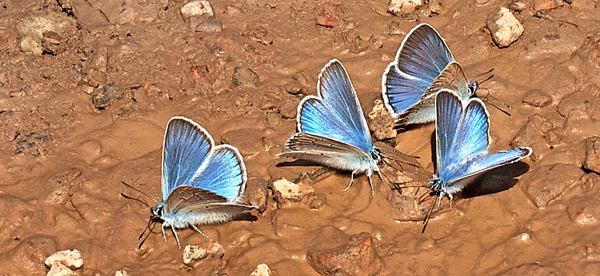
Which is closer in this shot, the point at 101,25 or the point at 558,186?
the point at 558,186

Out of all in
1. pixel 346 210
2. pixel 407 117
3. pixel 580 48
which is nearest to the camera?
pixel 346 210

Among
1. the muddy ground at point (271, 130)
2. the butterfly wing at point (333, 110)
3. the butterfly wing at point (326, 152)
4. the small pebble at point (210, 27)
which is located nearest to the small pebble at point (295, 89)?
the muddy ground at point (271, 130)

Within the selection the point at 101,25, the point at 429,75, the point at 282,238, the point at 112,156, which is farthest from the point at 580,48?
the point at 101,25

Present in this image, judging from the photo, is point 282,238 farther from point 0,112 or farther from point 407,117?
point 0,112

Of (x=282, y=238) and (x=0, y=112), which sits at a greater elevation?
(x=0, y=112)

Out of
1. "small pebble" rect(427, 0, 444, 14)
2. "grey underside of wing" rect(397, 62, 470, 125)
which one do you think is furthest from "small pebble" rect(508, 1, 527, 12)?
"grey underside of wing" rect(397, 62, 470, 125)
